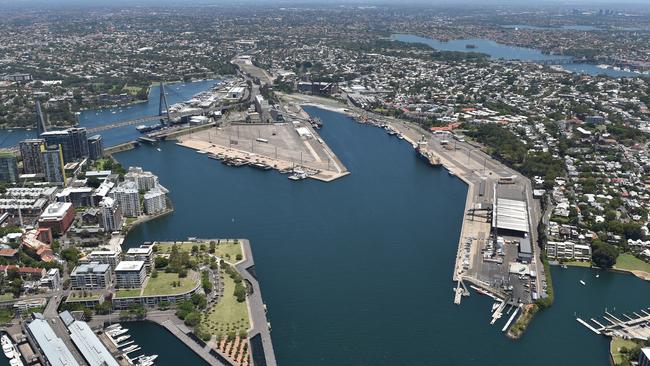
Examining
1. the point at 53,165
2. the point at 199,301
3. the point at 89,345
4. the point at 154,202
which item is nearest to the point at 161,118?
the point at 53,165

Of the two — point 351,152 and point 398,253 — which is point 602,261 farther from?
point 351,152

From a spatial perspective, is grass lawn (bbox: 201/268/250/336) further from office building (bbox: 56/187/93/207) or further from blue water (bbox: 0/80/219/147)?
blue water (bbox: 0/80/219/147)

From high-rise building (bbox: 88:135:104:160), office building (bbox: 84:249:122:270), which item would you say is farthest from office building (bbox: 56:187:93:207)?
high-rise building (bbox: 88:135:104:160)

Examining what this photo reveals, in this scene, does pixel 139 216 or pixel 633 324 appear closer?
pixel 633 324

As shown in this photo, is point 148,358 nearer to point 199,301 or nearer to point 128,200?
point 199,301

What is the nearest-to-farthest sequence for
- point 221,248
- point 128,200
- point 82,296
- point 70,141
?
point 82,296 < point 221,248 < point 128,200 < point 70,141

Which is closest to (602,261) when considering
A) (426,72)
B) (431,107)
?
(431,107)

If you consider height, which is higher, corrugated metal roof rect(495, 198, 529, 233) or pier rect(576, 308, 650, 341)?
corrugated metal roof rect(495, 198, 529, 233)
